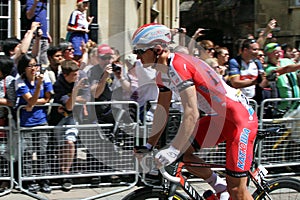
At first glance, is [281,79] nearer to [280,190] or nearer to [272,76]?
[272,76]

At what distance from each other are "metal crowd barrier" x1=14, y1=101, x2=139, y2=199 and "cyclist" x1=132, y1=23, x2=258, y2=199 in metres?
2.19

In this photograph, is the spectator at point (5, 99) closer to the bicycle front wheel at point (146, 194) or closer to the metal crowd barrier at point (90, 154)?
the metal crowd barrier at point (90, 154)

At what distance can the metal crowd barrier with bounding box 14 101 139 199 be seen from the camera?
6953mm

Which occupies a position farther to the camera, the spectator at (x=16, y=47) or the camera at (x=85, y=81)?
the spectator at (x=16, y=47)

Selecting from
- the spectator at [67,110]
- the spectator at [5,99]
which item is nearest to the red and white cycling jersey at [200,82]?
the spectator at [67,110]

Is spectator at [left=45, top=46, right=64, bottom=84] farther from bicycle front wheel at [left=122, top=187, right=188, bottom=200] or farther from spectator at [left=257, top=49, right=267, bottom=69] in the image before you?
bicycle front wheel at [left=122, top=187, right=188, bottom=200]

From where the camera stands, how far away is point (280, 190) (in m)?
5.08

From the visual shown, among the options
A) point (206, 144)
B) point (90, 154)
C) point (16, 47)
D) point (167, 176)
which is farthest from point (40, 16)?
point (167, 176)

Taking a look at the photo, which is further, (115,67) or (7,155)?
(115,67)

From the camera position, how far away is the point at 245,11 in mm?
29453

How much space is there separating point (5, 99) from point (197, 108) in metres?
3.33

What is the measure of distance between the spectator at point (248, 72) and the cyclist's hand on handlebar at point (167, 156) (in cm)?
335

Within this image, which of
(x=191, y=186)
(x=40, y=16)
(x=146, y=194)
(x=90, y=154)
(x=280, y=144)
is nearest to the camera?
(x=146, y=194)

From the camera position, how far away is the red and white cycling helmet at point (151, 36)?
4.43m
